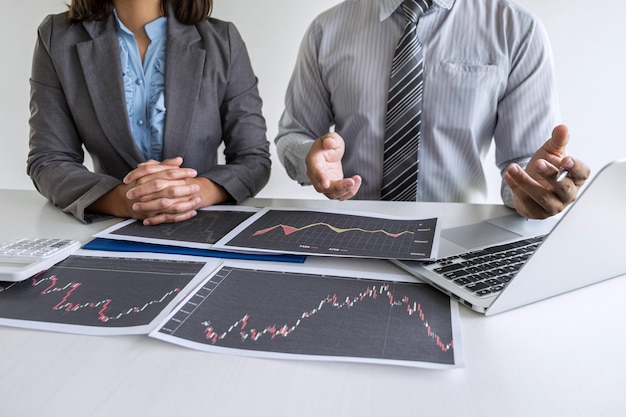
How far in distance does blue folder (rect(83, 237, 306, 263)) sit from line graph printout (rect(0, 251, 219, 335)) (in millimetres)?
21

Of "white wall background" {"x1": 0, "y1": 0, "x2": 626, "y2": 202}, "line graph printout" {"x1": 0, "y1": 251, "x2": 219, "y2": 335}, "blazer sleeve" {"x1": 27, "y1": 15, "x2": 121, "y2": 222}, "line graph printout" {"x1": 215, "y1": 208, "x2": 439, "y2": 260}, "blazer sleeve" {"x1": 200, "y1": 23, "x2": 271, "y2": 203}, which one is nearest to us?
"line graph printout" {"x1": 0, "y1": 251, "x2": 219, "y2": 335}

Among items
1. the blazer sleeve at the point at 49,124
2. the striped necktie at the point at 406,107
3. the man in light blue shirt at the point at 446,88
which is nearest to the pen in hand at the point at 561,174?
the man in light blue shirt at the point at 446,88

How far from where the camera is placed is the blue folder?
73 centimetres

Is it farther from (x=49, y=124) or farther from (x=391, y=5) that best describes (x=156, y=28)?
(x=391, y=5)

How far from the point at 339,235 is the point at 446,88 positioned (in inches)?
21.6

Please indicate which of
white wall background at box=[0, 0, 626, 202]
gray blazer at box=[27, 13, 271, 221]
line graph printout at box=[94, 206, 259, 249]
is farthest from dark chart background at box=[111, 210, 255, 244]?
white wall background at box=[0, 0, 626, 202]

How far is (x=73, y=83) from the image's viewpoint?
3.79ft

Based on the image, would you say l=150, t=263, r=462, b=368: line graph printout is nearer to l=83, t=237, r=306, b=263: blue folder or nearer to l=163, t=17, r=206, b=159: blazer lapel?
l=83, t=237, r=306, b=263: blue folder

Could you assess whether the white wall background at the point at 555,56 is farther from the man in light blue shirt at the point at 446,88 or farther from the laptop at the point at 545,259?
the laptop at the point at 545,259

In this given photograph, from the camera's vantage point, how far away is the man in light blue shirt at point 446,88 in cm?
114

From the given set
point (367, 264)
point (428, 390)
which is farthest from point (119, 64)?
point (428, 390)

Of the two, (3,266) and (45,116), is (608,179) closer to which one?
(3,266)

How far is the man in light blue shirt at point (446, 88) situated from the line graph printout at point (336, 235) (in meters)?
0.19

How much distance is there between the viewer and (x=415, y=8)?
1153 millimetres
